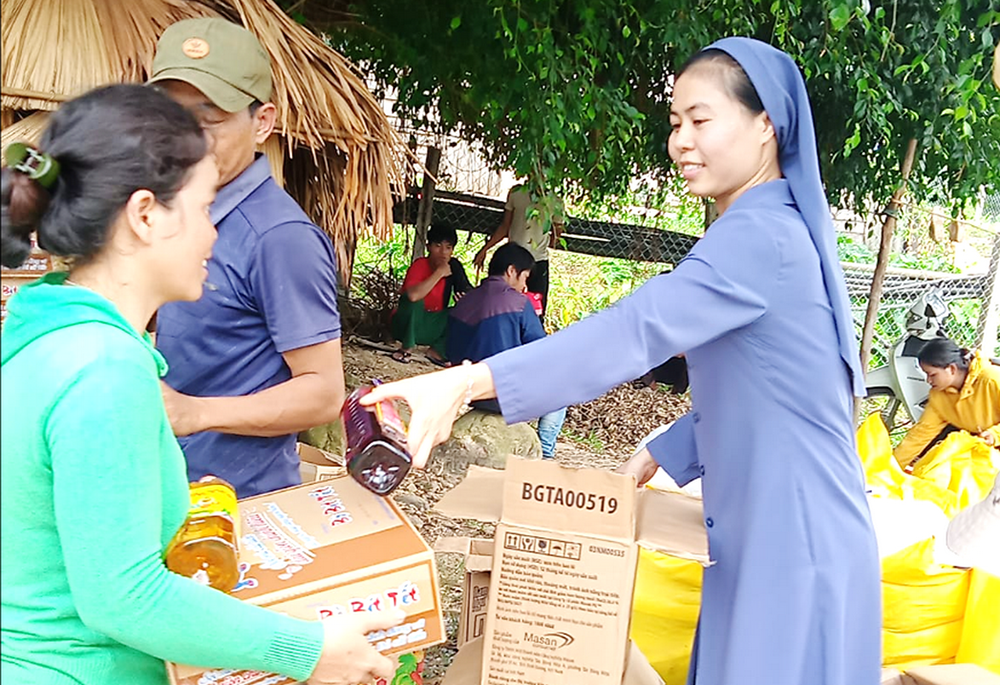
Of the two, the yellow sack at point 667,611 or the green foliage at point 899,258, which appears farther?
the green foliage at point 899,258

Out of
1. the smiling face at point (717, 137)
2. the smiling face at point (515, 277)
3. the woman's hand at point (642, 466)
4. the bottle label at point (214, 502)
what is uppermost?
the smiling face at point (717, 137)

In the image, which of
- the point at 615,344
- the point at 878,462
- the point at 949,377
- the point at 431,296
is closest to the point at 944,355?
the point at 949,377

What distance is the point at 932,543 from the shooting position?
2902mm

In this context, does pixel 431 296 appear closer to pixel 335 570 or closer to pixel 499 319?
pixel 499 319

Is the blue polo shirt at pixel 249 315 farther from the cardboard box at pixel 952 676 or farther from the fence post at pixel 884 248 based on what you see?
the fence post at pixel 884 248

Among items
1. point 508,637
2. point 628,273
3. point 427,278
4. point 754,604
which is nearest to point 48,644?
point 508,637

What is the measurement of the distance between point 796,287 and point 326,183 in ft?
6.01

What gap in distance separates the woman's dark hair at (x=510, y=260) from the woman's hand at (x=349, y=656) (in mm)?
4741

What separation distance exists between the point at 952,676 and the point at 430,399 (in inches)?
66.6

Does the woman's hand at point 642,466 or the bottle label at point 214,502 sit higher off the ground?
the bottle label at point 214,502

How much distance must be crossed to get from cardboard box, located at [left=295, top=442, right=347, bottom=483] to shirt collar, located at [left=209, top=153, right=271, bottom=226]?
53cm

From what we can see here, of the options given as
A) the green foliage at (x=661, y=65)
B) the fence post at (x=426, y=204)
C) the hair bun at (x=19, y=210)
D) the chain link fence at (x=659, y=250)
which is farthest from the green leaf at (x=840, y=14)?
the fence post at (x=426, y=204)

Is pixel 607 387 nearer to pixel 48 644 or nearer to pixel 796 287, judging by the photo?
pixel 796 287

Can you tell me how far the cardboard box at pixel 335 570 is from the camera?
53.0 inches
